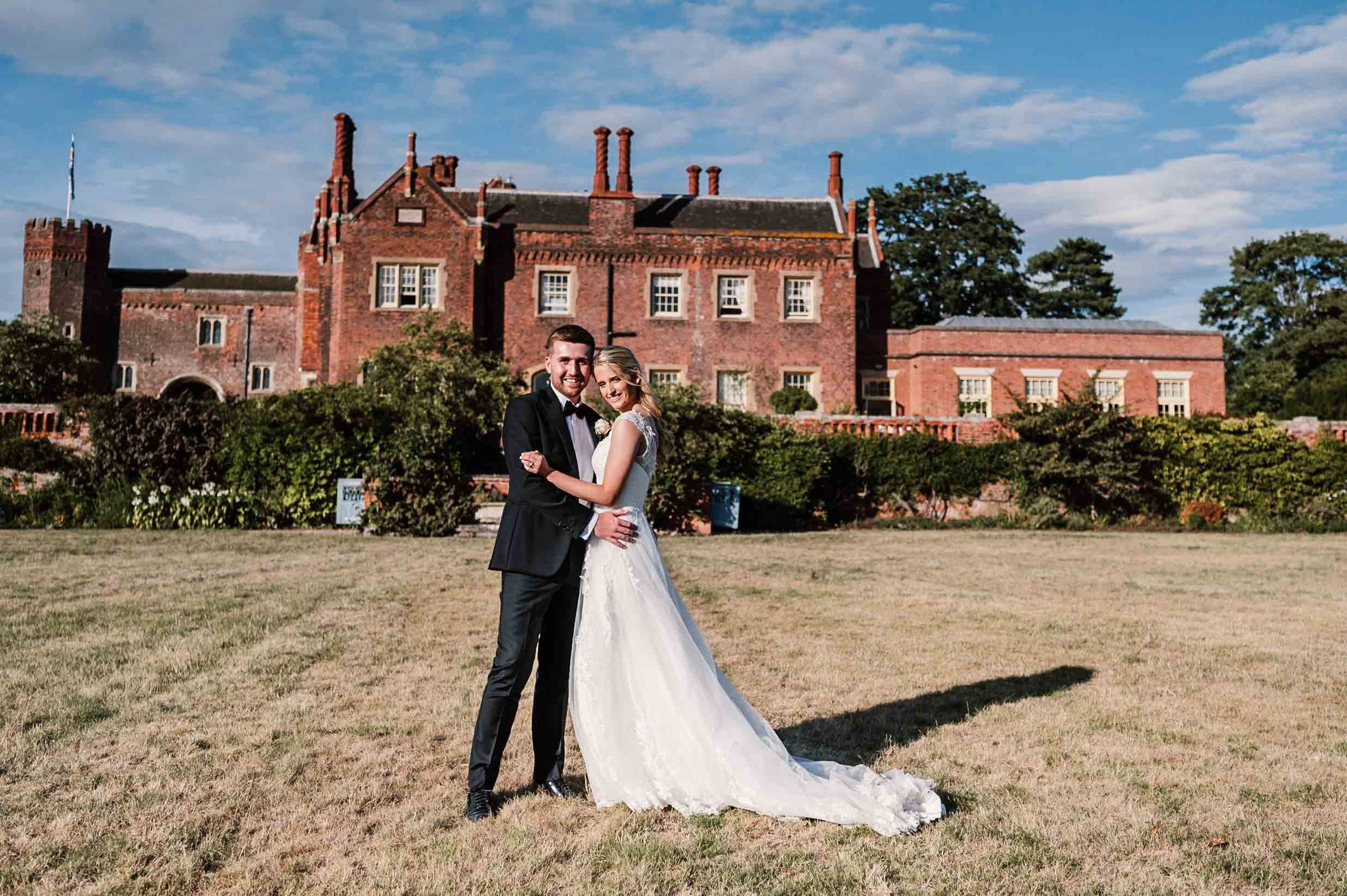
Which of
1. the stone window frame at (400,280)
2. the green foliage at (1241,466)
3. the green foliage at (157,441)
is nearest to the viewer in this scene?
the green foliage at (157,441)

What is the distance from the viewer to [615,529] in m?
4.30

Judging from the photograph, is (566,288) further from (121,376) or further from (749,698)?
(121,376)

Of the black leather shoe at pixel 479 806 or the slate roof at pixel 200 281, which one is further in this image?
the slate roof at pixel 200 281

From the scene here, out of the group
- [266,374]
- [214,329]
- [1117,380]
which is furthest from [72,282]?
[1117,380]

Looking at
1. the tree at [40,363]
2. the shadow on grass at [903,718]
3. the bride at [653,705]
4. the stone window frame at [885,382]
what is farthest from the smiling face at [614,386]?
the tree at [40,363]

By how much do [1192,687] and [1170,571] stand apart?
721 centimetres

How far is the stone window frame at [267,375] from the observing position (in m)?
47.7

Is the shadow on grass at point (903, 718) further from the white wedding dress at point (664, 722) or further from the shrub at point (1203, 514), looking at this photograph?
the shrub at point (1203, 514)

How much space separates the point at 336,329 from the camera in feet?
99.4

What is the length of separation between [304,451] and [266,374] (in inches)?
1340

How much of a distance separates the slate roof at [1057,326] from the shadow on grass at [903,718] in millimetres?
26356

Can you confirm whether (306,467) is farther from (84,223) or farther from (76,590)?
(84,223)

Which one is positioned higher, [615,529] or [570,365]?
[570,365]

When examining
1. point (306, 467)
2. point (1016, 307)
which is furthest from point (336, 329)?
point (1016, 307)
